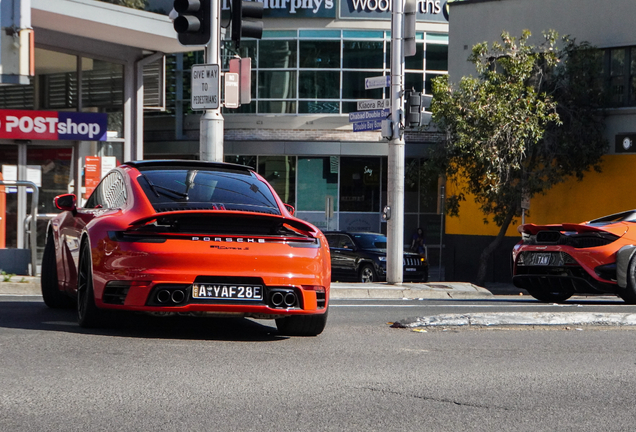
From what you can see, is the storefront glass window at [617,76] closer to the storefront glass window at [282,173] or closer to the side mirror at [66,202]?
the storefront glass window at [282,173]

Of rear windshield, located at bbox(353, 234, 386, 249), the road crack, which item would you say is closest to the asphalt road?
the road crack

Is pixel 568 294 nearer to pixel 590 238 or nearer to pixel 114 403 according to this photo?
pixel 590 238

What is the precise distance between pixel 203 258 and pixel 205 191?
3.07 ft

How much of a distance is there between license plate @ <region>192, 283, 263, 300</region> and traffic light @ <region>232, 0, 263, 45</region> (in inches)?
255

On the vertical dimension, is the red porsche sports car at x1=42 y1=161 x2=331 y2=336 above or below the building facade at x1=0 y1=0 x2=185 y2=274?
below

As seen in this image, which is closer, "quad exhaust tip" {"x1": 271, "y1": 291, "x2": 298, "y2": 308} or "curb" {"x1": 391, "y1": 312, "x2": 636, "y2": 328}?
"quad exhaust tip" {"x1": 271, "y1": 291, "x2": 298, "y2": 308}

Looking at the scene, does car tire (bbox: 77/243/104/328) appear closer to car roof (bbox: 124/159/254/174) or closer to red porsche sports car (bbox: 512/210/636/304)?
car roof (bbox: 124/159/254/174)

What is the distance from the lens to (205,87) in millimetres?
13156

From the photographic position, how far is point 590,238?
11734mm

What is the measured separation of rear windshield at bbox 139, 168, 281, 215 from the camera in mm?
7195

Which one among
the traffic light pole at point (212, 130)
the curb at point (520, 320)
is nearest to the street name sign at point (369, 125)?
the traffic light pole at point (212, 130)

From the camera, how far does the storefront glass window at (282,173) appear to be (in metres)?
35.0

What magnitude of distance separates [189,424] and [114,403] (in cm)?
59

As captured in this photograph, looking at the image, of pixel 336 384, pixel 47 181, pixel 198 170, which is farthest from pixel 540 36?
pixel 336 384
